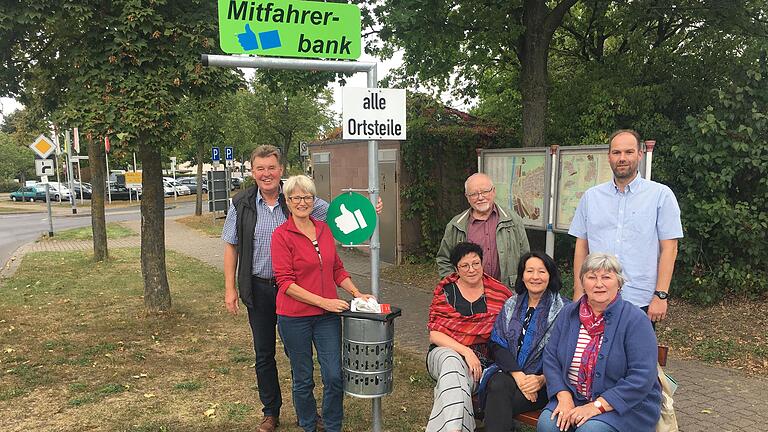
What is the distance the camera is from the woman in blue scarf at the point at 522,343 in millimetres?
3326

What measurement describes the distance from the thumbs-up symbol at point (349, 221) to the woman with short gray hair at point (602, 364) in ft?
4.29

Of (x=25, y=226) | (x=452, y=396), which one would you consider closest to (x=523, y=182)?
(x=452, y=396)

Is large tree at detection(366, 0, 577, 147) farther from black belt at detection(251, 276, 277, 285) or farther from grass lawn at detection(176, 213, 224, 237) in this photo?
grass lawn at detection(176, 213, 224, 237)

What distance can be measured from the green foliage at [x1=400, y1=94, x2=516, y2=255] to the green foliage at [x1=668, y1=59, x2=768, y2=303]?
4.17 m

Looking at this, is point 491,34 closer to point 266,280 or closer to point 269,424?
point 266,280

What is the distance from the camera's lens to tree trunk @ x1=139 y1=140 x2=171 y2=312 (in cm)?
700

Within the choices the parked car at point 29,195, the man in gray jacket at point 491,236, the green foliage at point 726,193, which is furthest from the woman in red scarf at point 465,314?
the parked car at point 29,195

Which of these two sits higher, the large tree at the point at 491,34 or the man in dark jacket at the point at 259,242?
the large tree at the point at 491,34

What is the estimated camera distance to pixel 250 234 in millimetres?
3957

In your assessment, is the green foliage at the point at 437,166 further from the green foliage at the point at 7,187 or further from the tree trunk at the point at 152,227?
the green foliage at the point at 7,187

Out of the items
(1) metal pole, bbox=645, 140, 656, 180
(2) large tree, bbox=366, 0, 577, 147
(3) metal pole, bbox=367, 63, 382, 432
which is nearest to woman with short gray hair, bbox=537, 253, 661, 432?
(3) metal pole, bbox=367, 63, 382, 432

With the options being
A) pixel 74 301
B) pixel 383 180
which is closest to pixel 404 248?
pixel 383 180

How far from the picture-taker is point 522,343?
350 centimetres

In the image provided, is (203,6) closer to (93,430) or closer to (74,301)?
(93,430)
